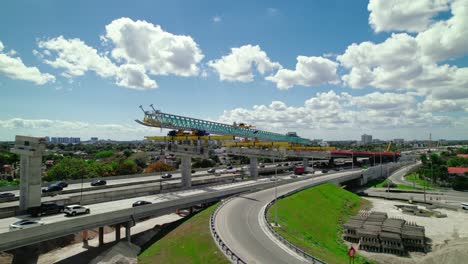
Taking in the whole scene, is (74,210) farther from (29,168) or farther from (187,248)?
(187,248)

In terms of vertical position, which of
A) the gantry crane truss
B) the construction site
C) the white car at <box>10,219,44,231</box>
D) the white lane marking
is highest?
the gantry crane truss

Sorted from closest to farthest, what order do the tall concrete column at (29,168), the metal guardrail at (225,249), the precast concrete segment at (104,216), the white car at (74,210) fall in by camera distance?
1. the metal guardrail at (225,249)
2. the precast concrete segment at (104,216)
3. the white car at (74,210)
4. the tall concrete column at (29,168)

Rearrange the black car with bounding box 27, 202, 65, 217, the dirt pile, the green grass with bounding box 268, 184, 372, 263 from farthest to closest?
the green grass with bounding box 268, 184, 372, 263, the black car with bounding box 27, 202, 65, 217, the dirt pile

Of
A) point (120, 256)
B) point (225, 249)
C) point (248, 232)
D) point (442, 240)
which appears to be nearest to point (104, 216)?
point (120, 256)

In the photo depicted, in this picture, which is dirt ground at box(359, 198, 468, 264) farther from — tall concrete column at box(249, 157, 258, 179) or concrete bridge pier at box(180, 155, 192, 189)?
concrete bridge pier at box(180, 155, 192, 189)

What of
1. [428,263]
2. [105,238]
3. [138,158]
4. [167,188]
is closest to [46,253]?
[105,238]

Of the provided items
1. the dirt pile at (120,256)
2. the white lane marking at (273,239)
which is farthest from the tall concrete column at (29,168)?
the white lane marking at (273,239)

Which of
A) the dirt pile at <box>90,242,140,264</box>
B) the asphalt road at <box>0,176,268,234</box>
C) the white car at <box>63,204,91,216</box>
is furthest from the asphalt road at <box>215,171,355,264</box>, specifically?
the white car at <box>63,204,91,216</box>

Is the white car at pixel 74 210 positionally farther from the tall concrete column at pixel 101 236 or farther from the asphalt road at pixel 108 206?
the tall concrete column at pixel 101 236
